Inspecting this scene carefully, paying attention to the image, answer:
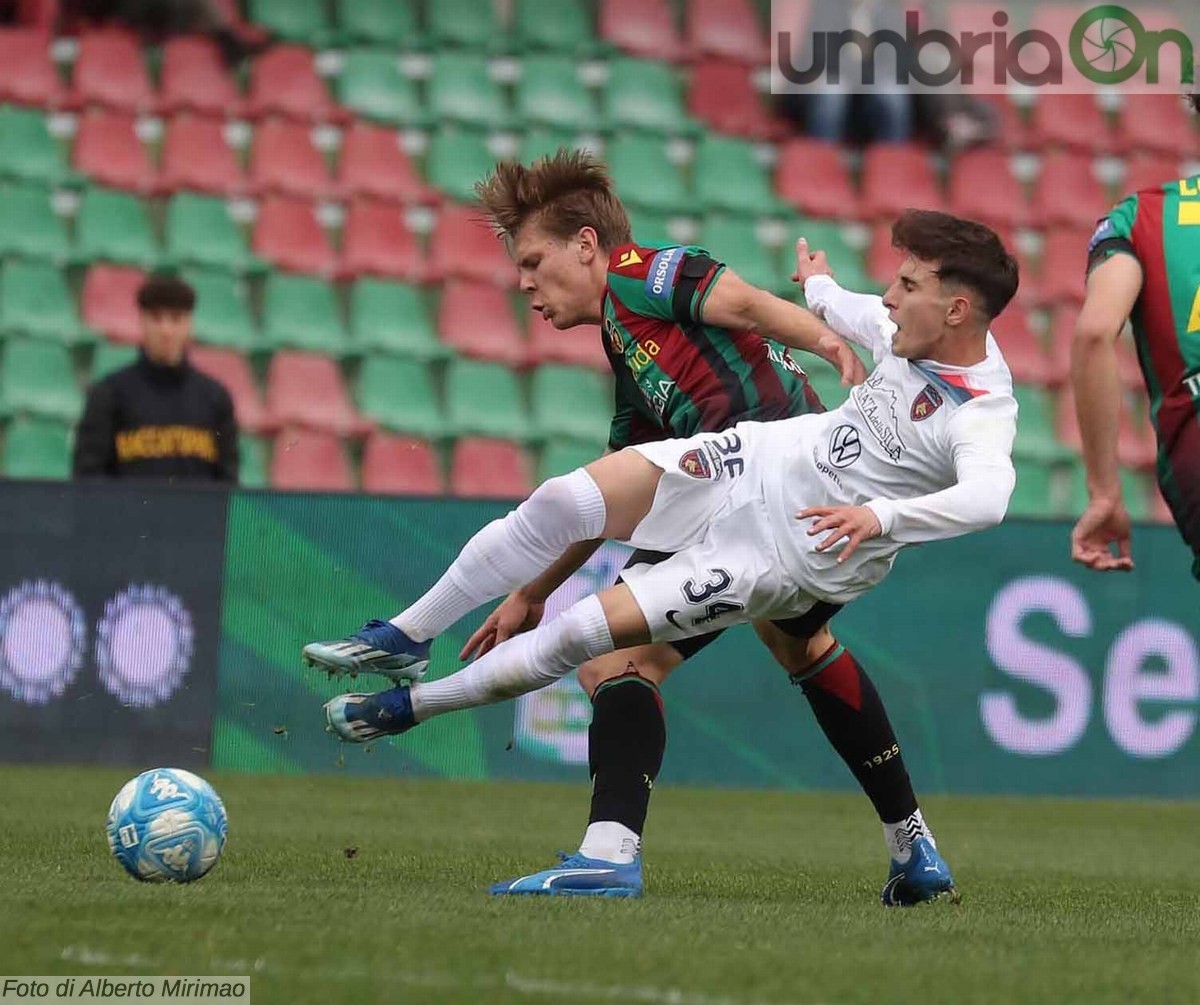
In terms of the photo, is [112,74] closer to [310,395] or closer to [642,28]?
[310,395]

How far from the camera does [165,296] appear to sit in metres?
9.50

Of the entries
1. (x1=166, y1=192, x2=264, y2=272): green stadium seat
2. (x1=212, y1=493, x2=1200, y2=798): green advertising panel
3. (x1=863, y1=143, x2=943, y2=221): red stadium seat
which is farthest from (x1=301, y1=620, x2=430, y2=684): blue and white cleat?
(x1=863, y1=143, x2=943, y2=221): red stadium seat

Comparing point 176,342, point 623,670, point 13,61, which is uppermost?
point 13,61

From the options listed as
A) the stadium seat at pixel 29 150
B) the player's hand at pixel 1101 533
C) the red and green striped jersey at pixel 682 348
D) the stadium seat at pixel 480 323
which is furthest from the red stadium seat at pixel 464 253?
the player's hand at pixel 1101 533

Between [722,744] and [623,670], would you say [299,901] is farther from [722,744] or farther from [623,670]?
[722,744]

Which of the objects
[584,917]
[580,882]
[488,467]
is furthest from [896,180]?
[584,917]

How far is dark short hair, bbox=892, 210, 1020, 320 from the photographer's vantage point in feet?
16.0

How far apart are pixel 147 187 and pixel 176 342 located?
2.90 meters

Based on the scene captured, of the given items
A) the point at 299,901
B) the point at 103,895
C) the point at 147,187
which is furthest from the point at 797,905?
the point at 147,187

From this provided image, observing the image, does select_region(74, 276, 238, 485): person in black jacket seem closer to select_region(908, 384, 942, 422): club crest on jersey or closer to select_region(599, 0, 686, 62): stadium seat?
select_region(599, 0, 686, 62): stadium seat

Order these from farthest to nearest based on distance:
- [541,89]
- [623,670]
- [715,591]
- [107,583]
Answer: [541,89], [107,583], [623,670], [715,591]

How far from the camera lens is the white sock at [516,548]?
15.7ft

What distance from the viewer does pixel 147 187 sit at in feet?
39.7

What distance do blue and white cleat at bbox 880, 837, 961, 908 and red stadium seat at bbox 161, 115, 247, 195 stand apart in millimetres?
8142
